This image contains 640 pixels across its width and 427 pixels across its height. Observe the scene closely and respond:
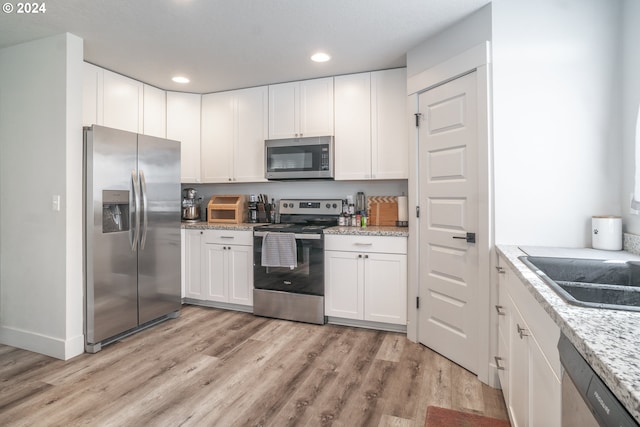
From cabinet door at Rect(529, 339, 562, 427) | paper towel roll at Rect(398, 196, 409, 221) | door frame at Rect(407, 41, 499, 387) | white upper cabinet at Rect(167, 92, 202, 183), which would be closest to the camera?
cabinet door at Rect(529, 339, 562, 427)

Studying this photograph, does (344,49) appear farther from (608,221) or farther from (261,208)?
(608,221)

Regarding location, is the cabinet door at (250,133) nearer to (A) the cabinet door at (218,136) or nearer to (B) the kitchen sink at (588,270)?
(A) the cabinet door at (218,136)

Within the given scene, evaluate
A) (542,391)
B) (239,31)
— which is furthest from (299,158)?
(542,391)

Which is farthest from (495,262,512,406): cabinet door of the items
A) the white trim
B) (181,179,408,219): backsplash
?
(181,179,408,219): backsplash

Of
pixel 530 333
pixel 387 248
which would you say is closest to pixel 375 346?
pixel 387 248

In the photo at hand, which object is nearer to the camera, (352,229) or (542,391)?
(542,391)

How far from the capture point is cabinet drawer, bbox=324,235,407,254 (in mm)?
2896

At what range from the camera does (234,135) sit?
152 inches

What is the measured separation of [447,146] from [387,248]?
0.98 meters

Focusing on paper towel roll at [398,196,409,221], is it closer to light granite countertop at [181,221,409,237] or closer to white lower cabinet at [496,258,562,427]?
light granite countertop at [181,221,409,237]

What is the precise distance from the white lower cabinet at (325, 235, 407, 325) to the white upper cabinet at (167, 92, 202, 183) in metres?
1.90

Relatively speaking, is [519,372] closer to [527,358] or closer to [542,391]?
[527,358]

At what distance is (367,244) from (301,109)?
1573mm

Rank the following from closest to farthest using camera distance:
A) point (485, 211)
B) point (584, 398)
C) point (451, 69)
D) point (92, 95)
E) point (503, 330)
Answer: point (584, 398) < point (503, 330) < point (485, 211) < point (451, 69) < point (92, 95)
